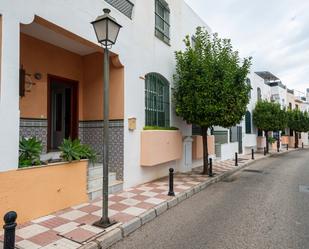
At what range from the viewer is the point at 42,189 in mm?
5125

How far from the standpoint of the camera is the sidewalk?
4109mm

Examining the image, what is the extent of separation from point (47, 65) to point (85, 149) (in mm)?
2959

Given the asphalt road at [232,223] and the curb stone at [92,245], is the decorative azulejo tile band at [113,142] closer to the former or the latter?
the asphalt road at [232,223]

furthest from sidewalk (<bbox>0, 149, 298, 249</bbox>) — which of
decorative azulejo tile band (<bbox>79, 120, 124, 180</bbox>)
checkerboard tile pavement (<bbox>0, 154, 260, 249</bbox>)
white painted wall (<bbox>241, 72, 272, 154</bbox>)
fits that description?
white painted wall (<bbox>241, 72, 272, 154</bbox>)

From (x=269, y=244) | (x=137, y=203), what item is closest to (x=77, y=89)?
(x=137, y=203)

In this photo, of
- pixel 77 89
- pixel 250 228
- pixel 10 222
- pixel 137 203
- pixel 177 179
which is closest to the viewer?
pixel 10 222

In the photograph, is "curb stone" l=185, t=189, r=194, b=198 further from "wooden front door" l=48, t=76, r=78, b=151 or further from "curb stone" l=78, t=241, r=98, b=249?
"wooden front door" l=48, t=76, r=78, b=151

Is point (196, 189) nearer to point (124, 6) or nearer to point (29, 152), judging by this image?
point (29, 152)

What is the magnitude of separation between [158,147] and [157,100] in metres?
2.04

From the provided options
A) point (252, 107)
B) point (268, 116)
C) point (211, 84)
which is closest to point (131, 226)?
point (211, 84)

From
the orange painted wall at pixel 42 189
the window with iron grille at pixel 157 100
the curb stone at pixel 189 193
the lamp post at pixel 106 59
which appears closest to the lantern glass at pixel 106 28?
the lamp post at pixel 106 59

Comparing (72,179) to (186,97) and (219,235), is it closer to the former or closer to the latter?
(219,235)

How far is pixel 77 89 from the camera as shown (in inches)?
328

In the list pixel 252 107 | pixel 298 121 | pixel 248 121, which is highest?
pixel 252 107
